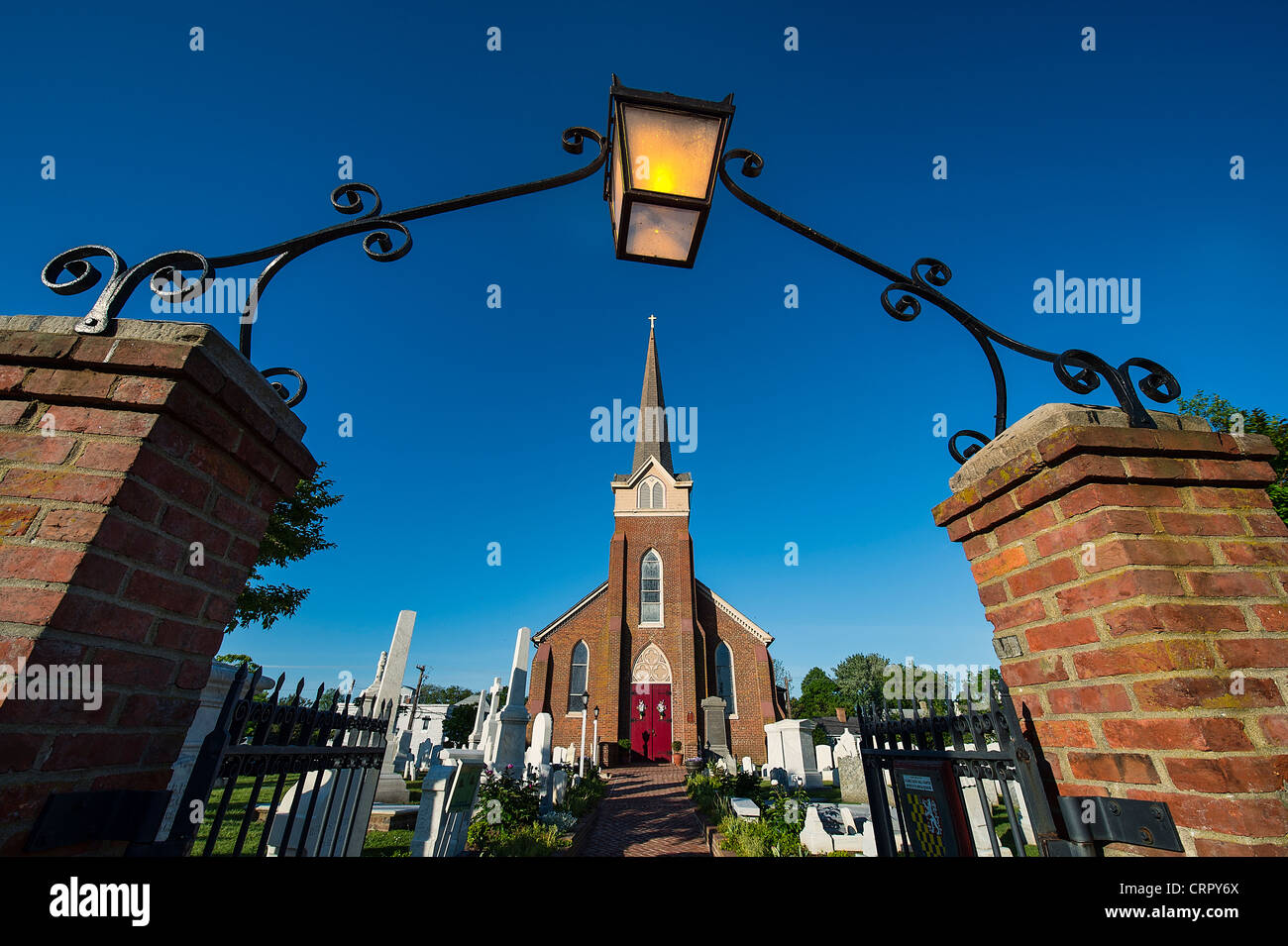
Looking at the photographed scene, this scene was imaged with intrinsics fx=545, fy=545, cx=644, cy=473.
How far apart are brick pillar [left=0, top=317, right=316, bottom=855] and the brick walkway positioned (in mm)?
6595

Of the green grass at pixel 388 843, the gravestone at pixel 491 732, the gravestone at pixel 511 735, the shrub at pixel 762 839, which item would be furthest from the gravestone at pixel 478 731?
the shrub at pixel 762 839

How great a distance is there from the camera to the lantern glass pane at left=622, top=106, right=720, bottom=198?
2240mm

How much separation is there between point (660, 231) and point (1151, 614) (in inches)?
85.7

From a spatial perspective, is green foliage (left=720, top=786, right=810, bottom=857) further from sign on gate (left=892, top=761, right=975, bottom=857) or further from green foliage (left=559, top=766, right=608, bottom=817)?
sign on gate (left=892, top=761, right=975, bottom=857)

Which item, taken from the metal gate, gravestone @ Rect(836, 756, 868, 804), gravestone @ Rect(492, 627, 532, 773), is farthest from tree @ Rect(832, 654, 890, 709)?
the metal gate

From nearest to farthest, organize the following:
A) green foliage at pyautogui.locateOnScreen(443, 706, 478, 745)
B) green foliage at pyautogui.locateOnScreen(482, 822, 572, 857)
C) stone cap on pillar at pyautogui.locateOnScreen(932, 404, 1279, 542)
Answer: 1. stone cap on pillar at pyautogui.locateOnScreen(932, 404, 1279, 542)
2. green foliage at pyautogui.locateOnScreen(482, 822, 572, 857)
3. green foliage at pyautogui.locateOnScreen(443, 706, 478, 745)

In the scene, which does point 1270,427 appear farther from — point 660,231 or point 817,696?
point 817,696

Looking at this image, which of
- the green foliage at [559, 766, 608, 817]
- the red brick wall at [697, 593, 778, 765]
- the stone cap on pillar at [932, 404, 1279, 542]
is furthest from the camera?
the red brick wall at [697, 593, 778, 765]

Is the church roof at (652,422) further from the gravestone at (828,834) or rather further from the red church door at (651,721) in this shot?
the gravestone at (828,834)

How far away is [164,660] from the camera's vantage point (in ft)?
5.19

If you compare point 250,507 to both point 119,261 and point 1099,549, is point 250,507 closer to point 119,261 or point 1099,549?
point 119,261

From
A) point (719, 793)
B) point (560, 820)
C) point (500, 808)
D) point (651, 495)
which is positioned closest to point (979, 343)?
point (500, 808)
